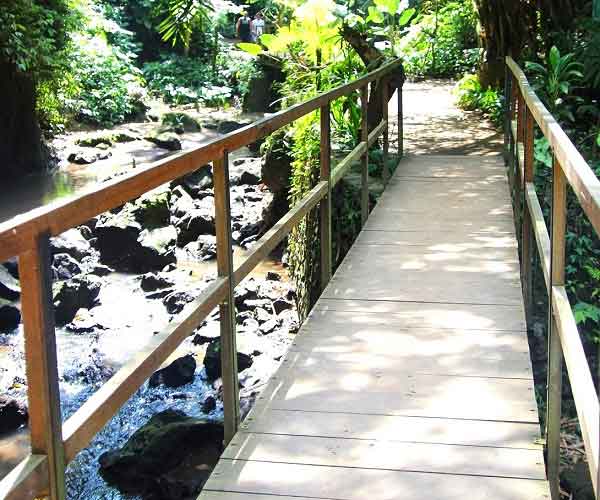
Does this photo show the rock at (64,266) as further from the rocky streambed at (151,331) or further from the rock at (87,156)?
the rock at (87,156)

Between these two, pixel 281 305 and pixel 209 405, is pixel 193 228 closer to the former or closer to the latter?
pixel 281 305

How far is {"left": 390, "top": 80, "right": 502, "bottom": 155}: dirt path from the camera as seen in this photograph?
10203 mm

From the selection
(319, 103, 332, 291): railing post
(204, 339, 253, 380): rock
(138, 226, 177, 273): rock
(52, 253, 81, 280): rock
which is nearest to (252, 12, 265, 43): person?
(138, 226, 177, 273): rock

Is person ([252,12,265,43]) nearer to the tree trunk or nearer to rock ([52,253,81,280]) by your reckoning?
the tree trunk

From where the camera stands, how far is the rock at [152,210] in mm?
12867

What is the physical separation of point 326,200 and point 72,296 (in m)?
5.23

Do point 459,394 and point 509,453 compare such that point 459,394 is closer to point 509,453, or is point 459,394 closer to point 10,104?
point 509,453

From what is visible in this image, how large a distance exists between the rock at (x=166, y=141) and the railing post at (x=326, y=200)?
1190 cm

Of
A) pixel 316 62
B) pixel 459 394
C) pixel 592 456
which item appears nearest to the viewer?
→ pixel 592 456

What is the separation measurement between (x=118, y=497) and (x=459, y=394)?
3.20 m

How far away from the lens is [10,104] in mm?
14898

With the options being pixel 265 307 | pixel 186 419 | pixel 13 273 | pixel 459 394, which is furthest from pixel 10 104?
pixel 459 394

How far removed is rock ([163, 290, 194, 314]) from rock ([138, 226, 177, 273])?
1.55m

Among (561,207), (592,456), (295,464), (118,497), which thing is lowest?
(118,497)
